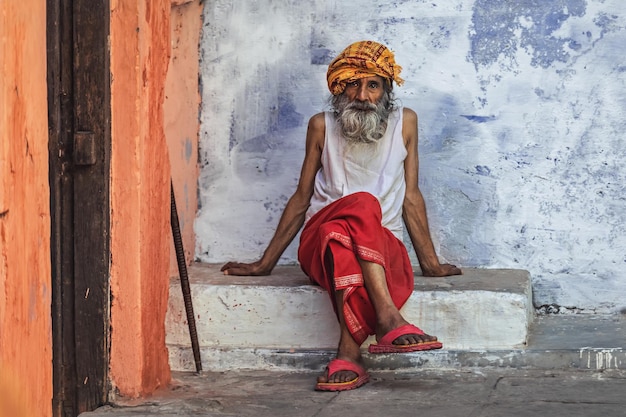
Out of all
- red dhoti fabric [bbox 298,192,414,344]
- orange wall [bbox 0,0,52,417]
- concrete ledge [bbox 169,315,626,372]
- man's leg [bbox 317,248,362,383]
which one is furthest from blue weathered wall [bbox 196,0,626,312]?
orange wall [bbox 0,0,52,417]

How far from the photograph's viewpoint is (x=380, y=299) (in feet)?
15.2

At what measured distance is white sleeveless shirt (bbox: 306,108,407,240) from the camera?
516cm

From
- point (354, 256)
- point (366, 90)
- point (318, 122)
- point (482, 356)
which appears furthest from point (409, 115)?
point (482, 356)

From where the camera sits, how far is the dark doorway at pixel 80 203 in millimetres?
4281

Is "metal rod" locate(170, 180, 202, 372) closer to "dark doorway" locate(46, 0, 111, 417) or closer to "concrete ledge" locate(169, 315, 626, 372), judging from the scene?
"concrete ledge" locate(169, 315, 626, 372)

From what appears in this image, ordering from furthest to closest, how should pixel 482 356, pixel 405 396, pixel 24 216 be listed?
1. pixel 482 356
2. pixel 405 396
3. pixel 24 216

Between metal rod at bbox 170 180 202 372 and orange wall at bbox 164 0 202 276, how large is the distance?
1.46 feet

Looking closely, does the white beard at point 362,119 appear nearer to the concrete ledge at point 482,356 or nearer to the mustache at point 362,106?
the mustache at point 362,106

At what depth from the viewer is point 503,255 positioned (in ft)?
18.5

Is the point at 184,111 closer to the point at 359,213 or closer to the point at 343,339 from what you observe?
the point at 359,213

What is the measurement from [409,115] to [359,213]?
30.6 inches

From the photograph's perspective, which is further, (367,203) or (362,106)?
(362,106)

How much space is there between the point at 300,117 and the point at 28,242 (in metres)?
2.17

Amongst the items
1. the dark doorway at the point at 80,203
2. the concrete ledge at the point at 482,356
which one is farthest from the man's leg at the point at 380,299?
the dark doorway at the point at 80,203
